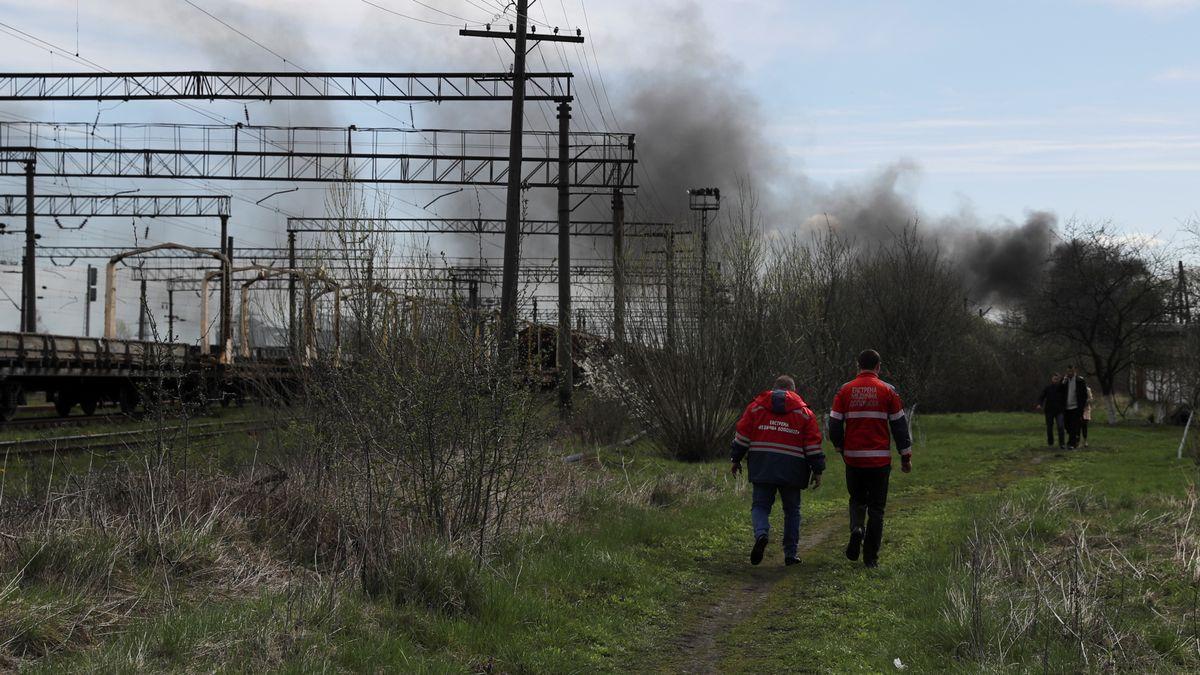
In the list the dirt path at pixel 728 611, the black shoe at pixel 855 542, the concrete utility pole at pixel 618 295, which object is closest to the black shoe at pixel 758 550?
the dirt path at pixel 728 611

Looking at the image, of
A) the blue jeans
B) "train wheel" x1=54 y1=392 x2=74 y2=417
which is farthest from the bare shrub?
"train wheel" x1=54 y1=392 x2=74 y2=417

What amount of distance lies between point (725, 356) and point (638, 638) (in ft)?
44.4

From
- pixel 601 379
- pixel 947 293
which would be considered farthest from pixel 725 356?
pixel 947 293

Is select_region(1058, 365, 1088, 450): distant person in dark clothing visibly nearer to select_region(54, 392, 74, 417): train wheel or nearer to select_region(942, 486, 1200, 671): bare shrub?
select_region(942, 486, 1200, 671): bare shrub

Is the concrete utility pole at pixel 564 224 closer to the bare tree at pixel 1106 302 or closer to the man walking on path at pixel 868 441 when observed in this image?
the man walking on path at pixel 868 441

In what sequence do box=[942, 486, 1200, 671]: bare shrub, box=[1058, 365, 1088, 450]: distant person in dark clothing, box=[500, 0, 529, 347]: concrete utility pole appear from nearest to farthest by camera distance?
box=[942, 486, 1200, 671]: bare shrub < box=[500, 0, 529, 347]: concrete utility pole < box=[1058, 365, 1088, 450]: distant person in dark clothing

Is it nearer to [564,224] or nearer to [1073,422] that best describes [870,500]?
[564,224]

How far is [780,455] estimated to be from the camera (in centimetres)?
972

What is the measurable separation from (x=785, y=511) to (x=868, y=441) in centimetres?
97

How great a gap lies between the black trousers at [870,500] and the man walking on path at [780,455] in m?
0.33

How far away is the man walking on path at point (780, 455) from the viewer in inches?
381

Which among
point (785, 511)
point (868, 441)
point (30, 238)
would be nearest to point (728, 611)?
point (785, 511)

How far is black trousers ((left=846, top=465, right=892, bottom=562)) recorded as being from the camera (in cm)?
954

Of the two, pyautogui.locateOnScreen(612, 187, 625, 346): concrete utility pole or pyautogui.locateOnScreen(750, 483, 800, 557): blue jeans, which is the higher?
pyautogui.locateOnScreen(612, 187, 625, 346): concrete utility pole
